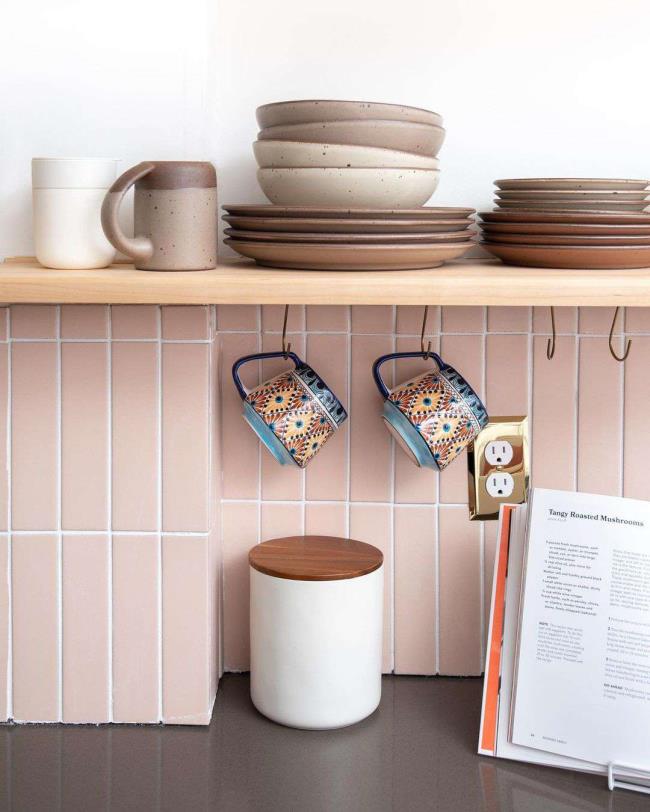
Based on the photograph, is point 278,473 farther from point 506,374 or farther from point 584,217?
point 584,217

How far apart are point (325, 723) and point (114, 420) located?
474 mm

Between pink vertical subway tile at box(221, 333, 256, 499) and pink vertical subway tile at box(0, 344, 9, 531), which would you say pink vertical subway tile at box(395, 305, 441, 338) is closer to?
pink vertical subway tile at box(221, 333, 256, 499)

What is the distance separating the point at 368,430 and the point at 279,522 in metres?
0.18

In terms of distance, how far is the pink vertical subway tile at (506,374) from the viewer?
4.67ft

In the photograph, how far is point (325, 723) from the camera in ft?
4.38

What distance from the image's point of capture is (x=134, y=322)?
4.30ft

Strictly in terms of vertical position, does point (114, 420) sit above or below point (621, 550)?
above

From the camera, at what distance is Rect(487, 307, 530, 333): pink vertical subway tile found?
4.65 feet

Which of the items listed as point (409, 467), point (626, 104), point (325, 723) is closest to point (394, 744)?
point (325, 723)

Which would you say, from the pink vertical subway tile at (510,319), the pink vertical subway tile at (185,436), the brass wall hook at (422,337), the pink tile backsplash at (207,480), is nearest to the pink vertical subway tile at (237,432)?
the pink tile backsplash at (207,480)

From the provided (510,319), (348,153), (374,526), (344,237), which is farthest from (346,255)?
(374,526)

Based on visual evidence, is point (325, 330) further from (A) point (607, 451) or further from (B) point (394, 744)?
(B) point (394, 744)

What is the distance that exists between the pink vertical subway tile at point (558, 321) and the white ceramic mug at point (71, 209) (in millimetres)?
587

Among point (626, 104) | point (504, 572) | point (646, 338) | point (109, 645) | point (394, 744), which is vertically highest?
point (626, 104)
